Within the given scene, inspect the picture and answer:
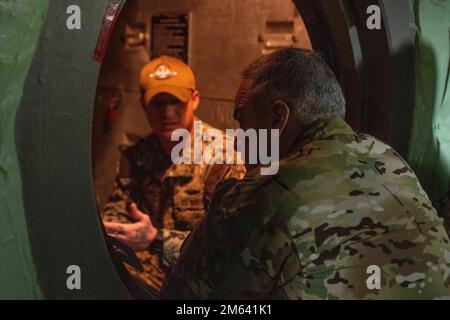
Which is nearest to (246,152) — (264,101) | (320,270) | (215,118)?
(264,101)

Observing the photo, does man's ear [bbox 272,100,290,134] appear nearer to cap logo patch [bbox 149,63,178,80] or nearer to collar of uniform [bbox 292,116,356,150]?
collar of uniform [bbox 292,116,356,150]

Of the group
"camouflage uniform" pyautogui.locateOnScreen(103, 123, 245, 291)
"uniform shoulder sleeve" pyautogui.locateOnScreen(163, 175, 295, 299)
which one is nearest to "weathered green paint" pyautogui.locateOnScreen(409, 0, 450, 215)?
"camouflage uniform" pyautogui.locateOnScreen(103, 123, 245, 291)

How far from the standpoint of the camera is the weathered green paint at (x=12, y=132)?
77.0 inches

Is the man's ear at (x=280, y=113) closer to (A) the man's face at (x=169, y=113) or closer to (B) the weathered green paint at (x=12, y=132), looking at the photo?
(B) the weathered green paint at (x=12, y=132)

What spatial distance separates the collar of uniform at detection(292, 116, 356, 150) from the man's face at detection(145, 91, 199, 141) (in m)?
1.61

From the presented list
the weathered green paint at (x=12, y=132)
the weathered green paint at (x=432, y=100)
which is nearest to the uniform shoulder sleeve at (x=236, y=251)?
the weathered green paint at (x=12, y=132)

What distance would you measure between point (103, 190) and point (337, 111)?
123 inches

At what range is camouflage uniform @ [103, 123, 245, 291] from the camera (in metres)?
3.16

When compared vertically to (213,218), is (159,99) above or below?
above

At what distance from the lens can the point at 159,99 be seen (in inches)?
152

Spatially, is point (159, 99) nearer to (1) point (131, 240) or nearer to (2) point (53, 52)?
(1) point (131, 240)

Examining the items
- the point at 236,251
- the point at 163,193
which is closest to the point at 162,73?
the point at 163,193

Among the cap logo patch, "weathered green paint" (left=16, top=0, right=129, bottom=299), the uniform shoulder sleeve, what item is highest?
the cap logo patch

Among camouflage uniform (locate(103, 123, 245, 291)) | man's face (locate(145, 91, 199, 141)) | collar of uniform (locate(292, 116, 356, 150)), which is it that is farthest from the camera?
man's face (locate(145, 91, 199, 141))
